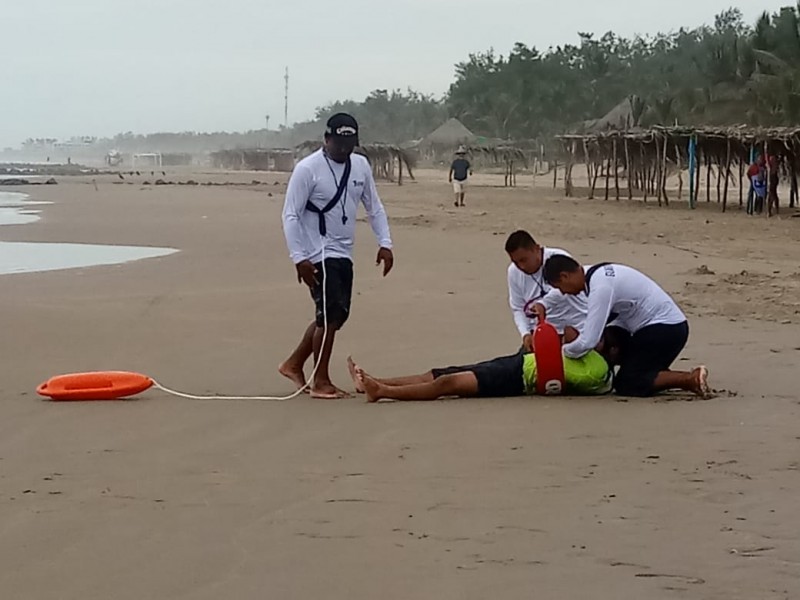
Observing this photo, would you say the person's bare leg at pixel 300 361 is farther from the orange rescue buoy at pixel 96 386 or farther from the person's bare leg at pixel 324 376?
the orange rescue buoy at pixel 96 386

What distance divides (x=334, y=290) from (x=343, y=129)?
92 cm

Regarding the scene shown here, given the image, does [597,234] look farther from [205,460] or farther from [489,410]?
[205,460]

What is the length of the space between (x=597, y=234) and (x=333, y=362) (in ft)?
37.0

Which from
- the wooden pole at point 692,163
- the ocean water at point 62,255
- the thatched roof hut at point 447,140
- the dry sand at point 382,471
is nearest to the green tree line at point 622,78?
the thatched roof hut at point 447,140

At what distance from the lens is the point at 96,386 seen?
6387 mm

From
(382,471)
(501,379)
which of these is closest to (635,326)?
(501,379)

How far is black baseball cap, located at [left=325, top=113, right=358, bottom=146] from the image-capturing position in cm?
651

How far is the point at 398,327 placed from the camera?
9.24m

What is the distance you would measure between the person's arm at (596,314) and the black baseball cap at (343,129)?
1659 mm

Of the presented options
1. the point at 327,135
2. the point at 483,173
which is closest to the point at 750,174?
the point at 327,135

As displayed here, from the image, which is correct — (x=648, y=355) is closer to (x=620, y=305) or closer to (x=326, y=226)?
(x=620, y=305)

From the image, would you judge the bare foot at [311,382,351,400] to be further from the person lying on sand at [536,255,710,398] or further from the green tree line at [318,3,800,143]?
the green tree line at [318,3,800,143]

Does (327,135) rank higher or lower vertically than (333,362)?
higher

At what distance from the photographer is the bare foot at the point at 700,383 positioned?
6.04 m
